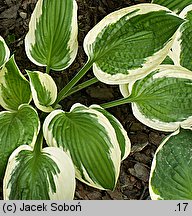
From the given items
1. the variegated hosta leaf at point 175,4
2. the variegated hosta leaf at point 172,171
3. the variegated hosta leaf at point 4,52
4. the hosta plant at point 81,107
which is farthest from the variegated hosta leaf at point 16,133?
the variegated hosta leaf at point 175,4

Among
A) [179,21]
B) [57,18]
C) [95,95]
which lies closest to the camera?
[179,21]

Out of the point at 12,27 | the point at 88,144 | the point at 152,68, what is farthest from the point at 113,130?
the point at 12,27

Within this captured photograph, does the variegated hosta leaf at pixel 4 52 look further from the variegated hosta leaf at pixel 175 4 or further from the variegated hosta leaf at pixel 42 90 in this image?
the variegated hosta leaf at pixel 175 4

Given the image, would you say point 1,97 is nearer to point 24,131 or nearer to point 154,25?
point 24,131

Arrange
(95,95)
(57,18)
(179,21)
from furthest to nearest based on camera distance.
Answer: (95,95)
(57,18)
(179,21)

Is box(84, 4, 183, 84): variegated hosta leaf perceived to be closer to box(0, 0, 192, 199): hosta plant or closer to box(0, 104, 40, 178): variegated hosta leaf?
box(0, 0, 192, 199): hosta plant

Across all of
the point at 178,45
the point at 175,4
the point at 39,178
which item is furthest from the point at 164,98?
the point at 39,178

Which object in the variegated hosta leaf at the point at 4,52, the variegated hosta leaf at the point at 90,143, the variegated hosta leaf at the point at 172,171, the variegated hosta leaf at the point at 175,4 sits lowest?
the variegated hosta leaf at the point at 172,171
